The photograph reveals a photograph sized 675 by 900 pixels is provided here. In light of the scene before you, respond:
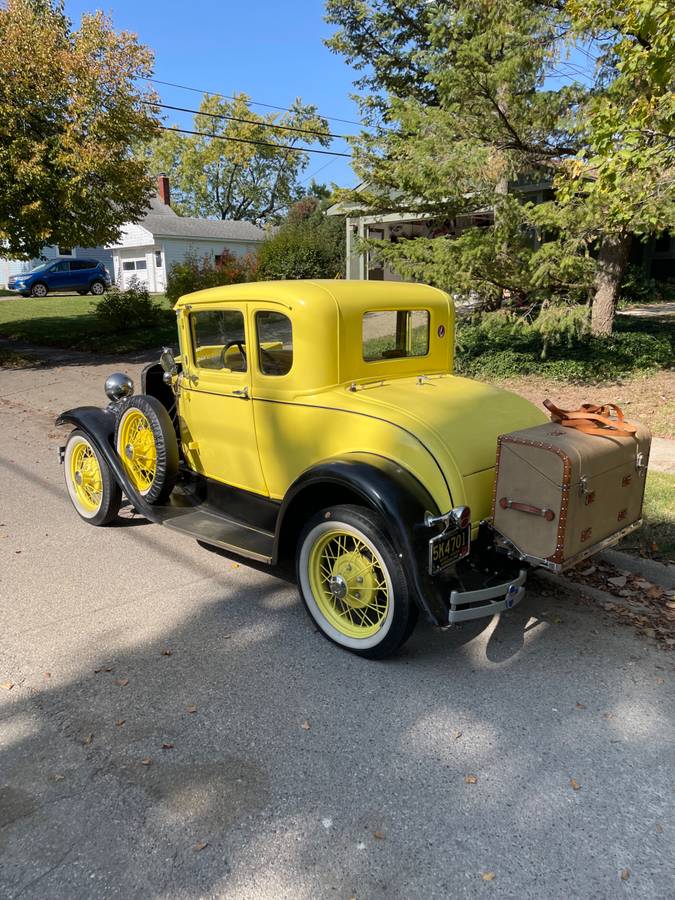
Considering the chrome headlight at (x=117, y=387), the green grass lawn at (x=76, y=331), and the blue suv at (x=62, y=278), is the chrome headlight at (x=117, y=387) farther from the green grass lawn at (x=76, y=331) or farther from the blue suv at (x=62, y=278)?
the blue suv at (x=62, y=278)

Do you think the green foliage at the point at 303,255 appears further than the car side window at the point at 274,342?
Yes

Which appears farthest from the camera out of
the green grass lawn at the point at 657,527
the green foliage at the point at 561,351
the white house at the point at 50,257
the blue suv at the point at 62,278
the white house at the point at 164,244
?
the white house at the point at 50,257

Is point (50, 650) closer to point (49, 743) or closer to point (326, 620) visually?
point (49, 743)

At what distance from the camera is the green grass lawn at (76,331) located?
1493cm

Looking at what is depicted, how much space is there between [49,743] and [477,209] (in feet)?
31.3

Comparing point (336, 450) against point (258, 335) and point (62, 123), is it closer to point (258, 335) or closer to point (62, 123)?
point (258, 335)

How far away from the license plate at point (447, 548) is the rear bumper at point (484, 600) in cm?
15

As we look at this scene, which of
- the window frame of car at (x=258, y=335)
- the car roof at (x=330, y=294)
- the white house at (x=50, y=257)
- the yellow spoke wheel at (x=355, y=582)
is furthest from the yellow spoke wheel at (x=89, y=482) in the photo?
the white house at (x=50, y=257)

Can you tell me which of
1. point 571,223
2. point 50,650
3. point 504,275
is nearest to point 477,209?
point 504,275

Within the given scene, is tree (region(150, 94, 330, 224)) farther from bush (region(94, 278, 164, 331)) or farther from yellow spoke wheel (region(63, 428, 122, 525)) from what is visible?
yellow spoke wheel (region(63, 428, 122, 525))

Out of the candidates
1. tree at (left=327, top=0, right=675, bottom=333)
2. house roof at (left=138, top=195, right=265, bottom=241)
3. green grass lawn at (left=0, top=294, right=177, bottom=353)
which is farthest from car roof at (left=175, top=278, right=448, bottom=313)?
house roof at (left=138, top=195, right=265, bottom=241)

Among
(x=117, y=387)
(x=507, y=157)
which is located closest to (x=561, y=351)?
(x=507, y=157)

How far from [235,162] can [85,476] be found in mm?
49777

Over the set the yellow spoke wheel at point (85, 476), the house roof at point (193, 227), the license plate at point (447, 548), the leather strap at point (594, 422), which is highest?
the house roof at point (193, 227)
